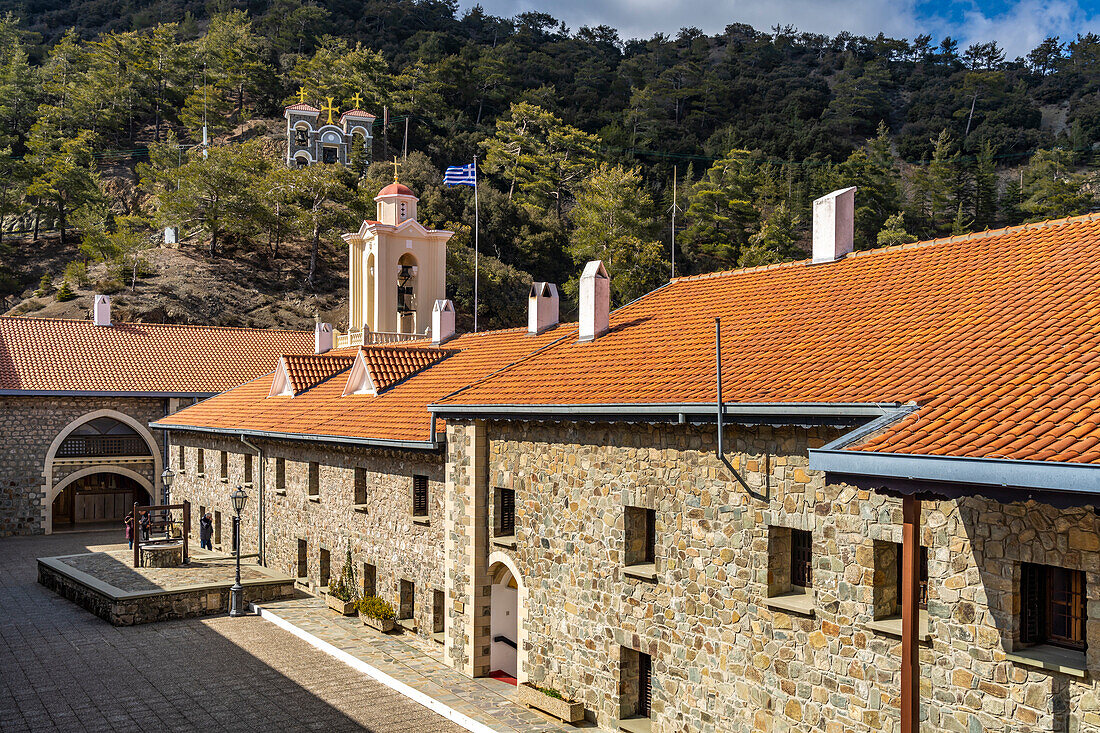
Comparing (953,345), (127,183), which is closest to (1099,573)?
(953,345)

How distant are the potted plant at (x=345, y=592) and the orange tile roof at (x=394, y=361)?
4.00m

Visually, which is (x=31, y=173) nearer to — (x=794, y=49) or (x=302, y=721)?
(x=302, y=721)

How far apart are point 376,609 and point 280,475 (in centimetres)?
696

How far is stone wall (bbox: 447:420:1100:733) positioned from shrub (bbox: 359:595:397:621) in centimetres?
269

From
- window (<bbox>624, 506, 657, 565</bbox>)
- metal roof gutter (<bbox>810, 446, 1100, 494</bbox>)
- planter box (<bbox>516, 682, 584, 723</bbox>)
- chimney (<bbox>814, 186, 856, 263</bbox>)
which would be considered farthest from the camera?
chimney (<bbox>814, 186, 856, 263</bbox>)

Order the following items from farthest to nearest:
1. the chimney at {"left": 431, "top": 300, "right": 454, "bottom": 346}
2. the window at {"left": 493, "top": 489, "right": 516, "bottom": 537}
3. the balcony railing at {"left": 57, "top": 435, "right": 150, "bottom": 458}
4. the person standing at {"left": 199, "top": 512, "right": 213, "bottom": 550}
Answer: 1. the balcony railing at {"left": 57, "top": 435, "right": 150, "bottom": 458}
2. the person standing at {"left": 199, "top": 512, "right": 213, "bottom": 550}
3. the chimney at {"left": 431, "top": 300, "right": 454, "bottom": 346}
4. the window at {"left": 493, "top": 489, "right": 516, "bottom": 537}

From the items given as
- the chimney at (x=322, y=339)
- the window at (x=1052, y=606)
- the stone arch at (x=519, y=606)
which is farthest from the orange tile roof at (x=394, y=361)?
the window at (x=1052, y=606)

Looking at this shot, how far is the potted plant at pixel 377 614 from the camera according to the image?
1741cm

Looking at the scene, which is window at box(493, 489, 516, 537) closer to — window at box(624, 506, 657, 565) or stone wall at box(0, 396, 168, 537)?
window at box(624, 506, 657, 565)

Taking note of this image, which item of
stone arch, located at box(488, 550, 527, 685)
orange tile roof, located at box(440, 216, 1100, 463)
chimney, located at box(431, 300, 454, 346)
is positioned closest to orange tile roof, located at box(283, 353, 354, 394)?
chimney, located at box(431, 300, 454, 346)

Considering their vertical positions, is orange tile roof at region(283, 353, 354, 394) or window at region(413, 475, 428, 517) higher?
orange tile roof at region(283, 353, 354, 394)

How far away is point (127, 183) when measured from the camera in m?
73.6

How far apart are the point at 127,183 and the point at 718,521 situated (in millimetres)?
75814

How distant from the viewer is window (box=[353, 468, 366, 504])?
62.8ft
